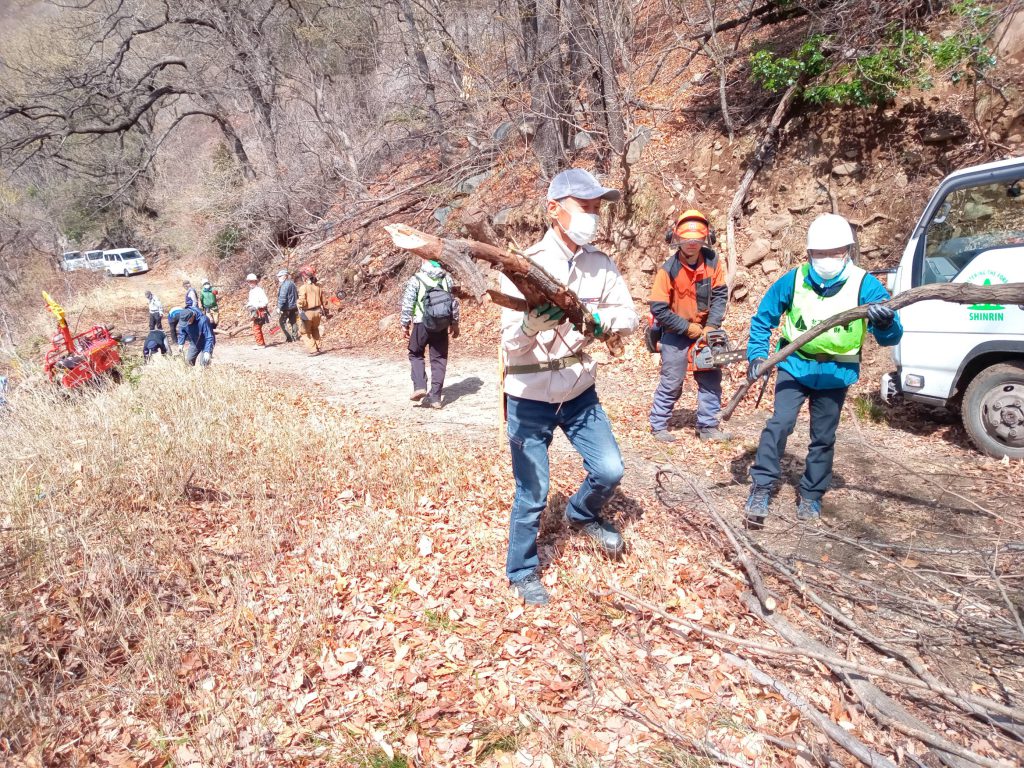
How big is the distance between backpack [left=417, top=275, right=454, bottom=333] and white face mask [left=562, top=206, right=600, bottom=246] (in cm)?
417

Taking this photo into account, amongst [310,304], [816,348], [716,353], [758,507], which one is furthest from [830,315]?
[310,304]

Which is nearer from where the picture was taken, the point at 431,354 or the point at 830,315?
the point at 830,315

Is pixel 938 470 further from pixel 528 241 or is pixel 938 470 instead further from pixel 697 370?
pixel 528 241

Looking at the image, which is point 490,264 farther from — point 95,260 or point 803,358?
point 95,260

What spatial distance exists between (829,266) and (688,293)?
1.87 m

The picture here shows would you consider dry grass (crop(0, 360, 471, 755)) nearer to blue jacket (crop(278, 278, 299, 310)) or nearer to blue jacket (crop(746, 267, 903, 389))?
blue jacket (crop(746, 267, 903, 389))

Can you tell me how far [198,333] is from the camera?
34.7 ft

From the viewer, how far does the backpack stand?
23.1ft

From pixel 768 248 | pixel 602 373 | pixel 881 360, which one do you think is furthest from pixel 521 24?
pixel 881 360

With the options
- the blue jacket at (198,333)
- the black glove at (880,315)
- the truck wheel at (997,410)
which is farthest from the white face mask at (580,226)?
the blue jacket at (198,333)

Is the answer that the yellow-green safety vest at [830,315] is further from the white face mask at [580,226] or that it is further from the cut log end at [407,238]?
the cut log end at [407,238]

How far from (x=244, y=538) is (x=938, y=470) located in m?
5.31

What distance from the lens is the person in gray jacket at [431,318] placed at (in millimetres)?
7082

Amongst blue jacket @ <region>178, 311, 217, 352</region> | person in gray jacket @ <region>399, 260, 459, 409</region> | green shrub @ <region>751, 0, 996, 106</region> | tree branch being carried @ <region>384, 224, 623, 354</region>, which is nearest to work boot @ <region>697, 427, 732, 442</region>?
person in gray jacket @ <region>399, 260, 459, 409</region>
